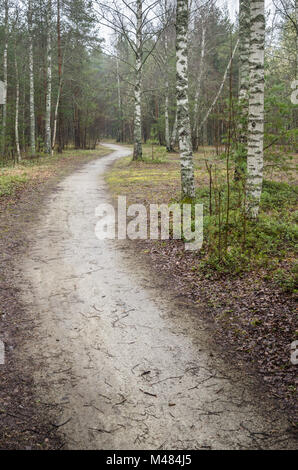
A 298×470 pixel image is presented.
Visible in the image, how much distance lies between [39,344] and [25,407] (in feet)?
3.42

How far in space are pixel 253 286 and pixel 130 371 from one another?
2540 millimetres

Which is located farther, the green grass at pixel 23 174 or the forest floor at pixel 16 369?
the green grass at pixel 23 174

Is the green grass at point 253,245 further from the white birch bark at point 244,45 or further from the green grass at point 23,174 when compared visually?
the green grass at point 23,174

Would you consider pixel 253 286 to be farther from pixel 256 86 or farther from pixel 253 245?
pixel 256 86

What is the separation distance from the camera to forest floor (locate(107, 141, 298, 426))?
4.00m

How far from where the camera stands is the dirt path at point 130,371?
304 cm

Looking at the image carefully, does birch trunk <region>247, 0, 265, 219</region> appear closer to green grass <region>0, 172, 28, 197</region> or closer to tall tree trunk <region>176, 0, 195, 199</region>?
tall tree trunk <region>176, 0, 195, 199</region>

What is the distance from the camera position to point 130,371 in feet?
12.6

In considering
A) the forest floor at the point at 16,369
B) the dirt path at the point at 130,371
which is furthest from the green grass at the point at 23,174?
the dirt path at the point at 130,371

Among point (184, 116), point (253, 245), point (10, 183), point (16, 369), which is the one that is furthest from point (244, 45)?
point (16, 369)

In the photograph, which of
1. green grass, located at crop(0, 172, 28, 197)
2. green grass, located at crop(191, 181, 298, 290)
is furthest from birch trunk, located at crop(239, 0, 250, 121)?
green grass, located at crop(0, 172, 28, 197)

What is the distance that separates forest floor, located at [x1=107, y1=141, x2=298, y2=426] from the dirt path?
1.04 feet

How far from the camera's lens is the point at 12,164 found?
2034 centimetres

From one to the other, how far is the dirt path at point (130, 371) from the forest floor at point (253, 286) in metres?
0.32
